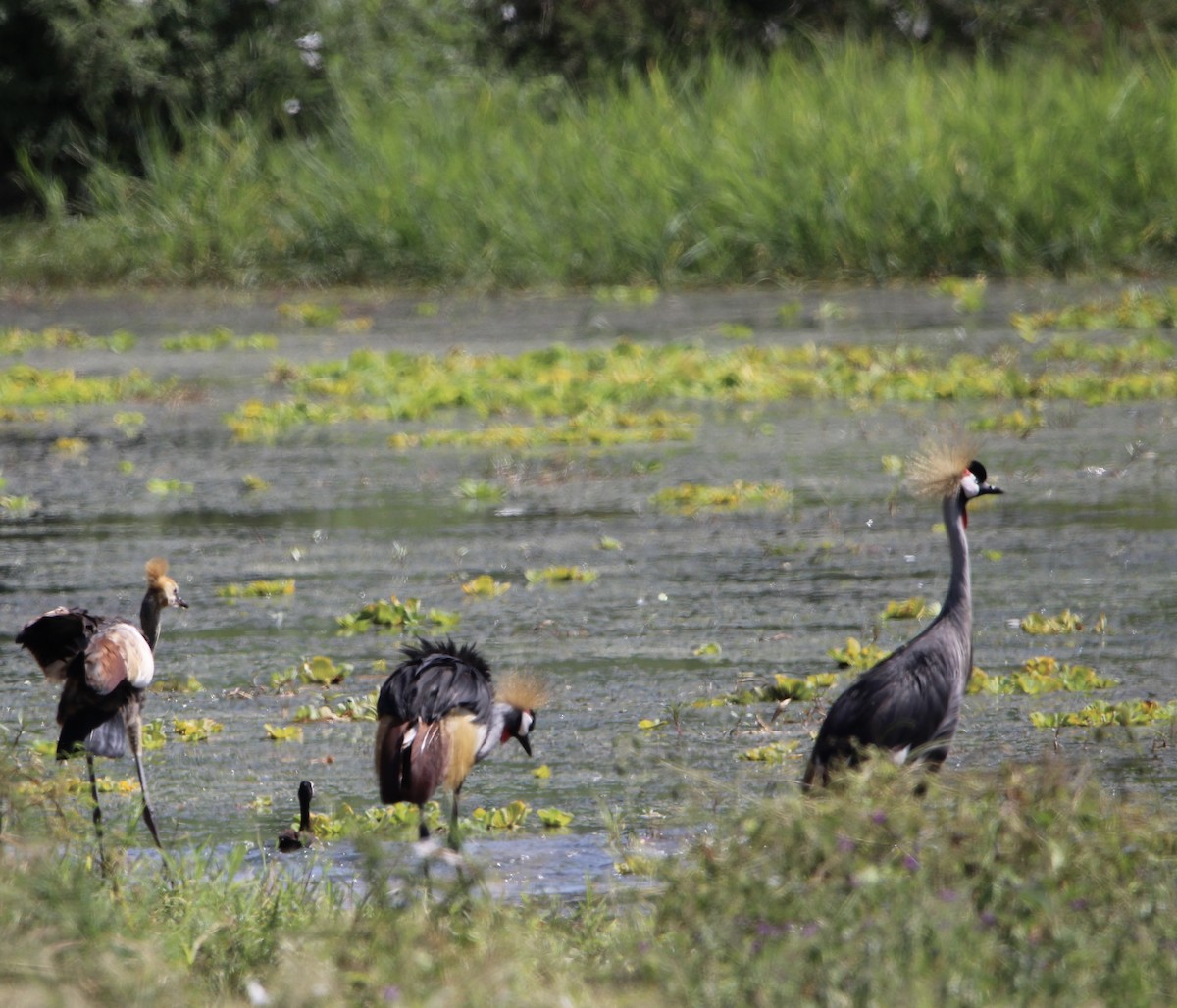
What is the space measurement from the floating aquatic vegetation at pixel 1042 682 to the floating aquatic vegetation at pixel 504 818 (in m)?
1.76

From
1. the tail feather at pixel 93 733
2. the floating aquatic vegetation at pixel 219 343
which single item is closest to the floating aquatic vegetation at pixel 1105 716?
the tail feather at pixel 93 733

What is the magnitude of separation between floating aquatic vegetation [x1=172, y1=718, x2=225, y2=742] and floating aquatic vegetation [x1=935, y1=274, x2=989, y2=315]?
1023 centimetres

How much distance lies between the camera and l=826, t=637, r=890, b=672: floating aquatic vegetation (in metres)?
7.26

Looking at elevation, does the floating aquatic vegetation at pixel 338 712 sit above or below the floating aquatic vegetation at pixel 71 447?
above

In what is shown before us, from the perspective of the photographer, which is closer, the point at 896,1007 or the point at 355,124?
the point at 896,1007

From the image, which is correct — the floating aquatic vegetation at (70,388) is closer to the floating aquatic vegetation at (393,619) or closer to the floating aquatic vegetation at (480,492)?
the floating aquatic vegetation at (480,492)

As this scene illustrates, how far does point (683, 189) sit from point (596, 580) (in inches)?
380

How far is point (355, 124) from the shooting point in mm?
19812

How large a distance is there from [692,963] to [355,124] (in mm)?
16649

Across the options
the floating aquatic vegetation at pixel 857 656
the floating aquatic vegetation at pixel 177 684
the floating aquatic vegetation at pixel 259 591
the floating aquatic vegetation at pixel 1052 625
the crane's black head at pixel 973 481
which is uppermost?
the crane's black head at pixel 973 481

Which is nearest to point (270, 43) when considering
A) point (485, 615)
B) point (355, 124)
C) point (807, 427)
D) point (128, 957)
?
point (355, 124)

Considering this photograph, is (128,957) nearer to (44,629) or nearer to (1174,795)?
(44,629)

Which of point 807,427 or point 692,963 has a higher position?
point 692,963

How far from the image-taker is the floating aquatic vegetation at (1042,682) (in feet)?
22.5
